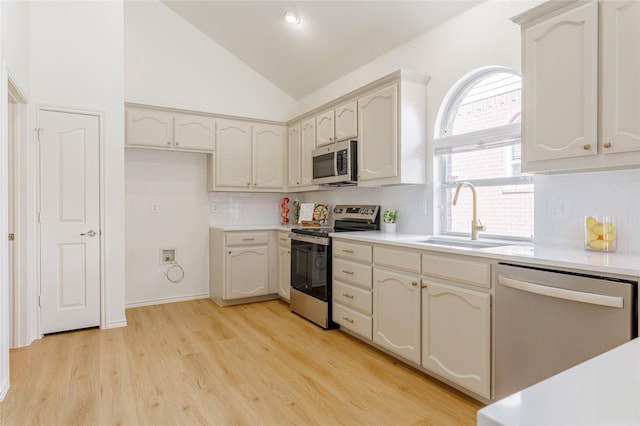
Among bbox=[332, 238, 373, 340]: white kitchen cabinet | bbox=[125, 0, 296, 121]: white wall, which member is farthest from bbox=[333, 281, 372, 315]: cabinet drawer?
bbox=[125, 0, 296, 121]: white wall

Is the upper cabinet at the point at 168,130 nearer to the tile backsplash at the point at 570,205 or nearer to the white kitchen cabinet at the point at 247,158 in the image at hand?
the white kitchen cabinet at the point at 247,158

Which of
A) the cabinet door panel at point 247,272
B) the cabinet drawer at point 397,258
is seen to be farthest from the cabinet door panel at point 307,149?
the cabinet drawer at point 397,258

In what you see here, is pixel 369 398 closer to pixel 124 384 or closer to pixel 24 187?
pixel 124 384

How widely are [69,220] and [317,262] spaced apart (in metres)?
2.27

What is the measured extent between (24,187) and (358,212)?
2.99m

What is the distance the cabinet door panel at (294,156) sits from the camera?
15.2 feet

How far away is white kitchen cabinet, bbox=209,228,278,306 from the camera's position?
4266 millimetres

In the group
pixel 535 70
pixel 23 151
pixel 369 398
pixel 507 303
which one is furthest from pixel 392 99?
pixel 23 151

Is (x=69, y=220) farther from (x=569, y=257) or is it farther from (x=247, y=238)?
(x=569, y=257)

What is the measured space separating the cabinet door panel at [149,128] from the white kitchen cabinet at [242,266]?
1.16 m

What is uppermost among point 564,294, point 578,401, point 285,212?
point 285,212

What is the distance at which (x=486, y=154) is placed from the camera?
2.92 m

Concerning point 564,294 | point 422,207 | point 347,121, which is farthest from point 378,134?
point 564,294

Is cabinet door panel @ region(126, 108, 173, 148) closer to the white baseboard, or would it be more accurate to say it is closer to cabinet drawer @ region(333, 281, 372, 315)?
the white baseboard
